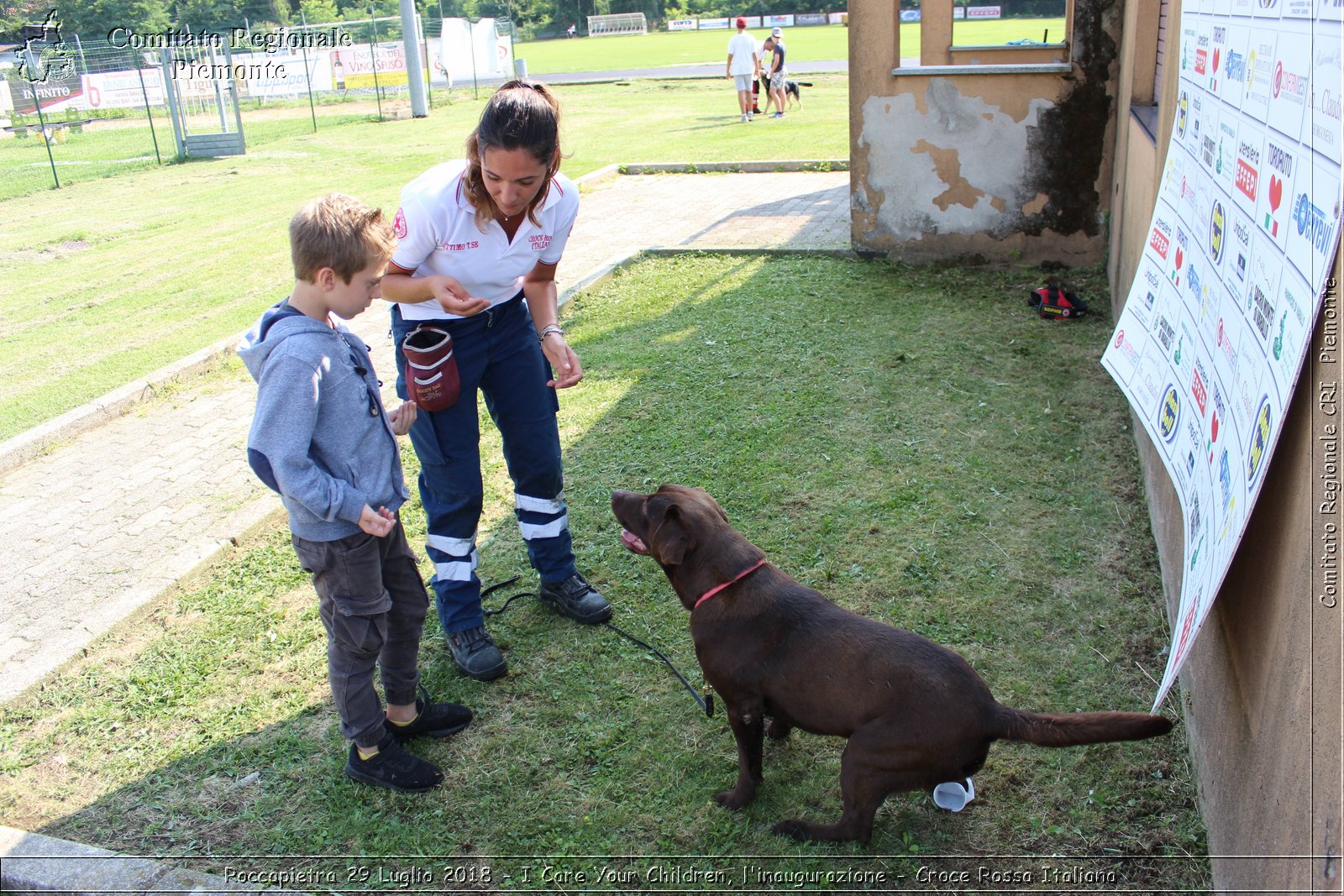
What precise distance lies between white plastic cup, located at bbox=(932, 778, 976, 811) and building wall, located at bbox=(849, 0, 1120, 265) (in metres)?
6.93

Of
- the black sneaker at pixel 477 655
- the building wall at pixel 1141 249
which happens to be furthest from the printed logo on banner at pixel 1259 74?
the black sneaker at pixel 477 655

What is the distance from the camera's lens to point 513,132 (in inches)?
126

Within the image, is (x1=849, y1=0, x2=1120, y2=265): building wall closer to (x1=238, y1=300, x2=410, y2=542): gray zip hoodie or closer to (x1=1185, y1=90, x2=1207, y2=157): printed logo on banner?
(x1=1185, y1=90, x2=1207, y2=157): printed logo on banner

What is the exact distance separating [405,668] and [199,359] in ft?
17.1

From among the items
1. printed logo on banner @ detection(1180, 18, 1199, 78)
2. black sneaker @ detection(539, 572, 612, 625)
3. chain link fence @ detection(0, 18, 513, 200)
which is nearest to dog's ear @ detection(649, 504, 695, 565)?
black sneaker @ detection(539, 572, 612, 625)

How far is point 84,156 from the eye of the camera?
70.8ft

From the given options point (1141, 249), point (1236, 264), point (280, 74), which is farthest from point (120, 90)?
point (1236, 264)

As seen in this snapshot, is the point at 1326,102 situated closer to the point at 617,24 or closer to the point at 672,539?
the point at 672,539

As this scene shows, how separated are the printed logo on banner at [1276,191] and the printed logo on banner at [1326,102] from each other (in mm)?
126

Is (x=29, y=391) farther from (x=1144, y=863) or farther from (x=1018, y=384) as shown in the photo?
(x=1144, y=863)

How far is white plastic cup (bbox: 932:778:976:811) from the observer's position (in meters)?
3.01

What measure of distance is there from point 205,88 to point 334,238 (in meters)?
22.6

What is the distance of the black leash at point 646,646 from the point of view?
351cm

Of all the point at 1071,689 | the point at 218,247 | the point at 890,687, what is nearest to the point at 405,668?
the point at 890,687
